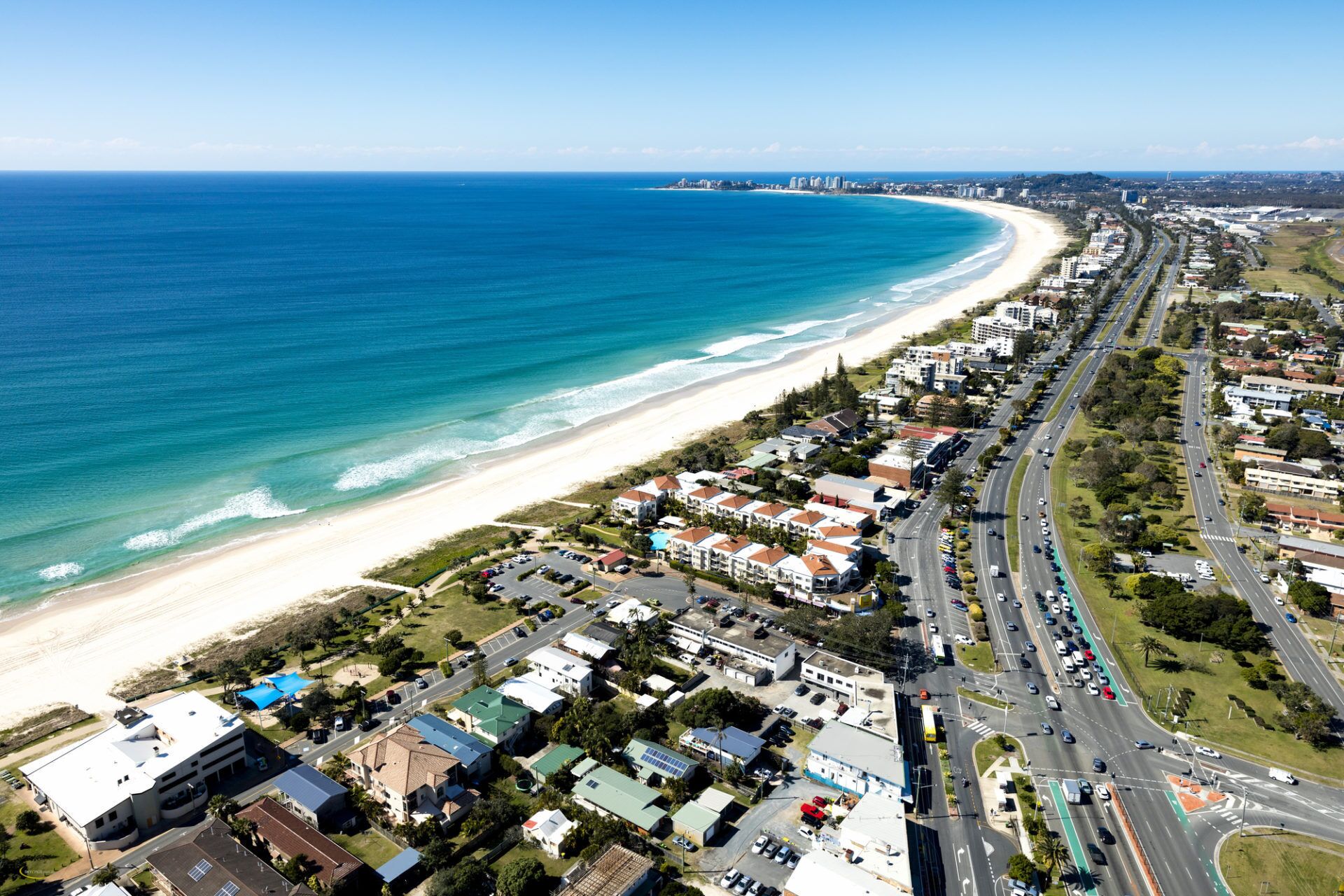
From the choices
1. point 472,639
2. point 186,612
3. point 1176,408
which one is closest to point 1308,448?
point 1176,408

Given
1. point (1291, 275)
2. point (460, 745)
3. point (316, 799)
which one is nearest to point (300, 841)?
point (316, 799)

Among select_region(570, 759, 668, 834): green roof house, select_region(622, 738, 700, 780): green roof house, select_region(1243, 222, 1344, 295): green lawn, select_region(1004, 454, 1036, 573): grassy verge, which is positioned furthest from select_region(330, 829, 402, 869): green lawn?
select_region(1243, 222, 1344, 295): green lawn

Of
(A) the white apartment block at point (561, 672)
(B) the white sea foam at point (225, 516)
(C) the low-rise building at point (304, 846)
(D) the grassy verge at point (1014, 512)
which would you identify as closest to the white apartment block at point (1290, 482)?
(D) the grassy verge at point (1014, 512)

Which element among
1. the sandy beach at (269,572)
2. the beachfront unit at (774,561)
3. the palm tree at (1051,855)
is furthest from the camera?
the beachfront unit at (774,561)

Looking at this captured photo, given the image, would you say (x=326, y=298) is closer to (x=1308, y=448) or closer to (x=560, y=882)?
(x=560, y=882)

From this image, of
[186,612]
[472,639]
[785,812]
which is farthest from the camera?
[186,612]

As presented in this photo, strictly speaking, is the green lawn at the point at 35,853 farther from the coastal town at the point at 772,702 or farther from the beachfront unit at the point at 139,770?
the beachfront unit at the point at 139,770
